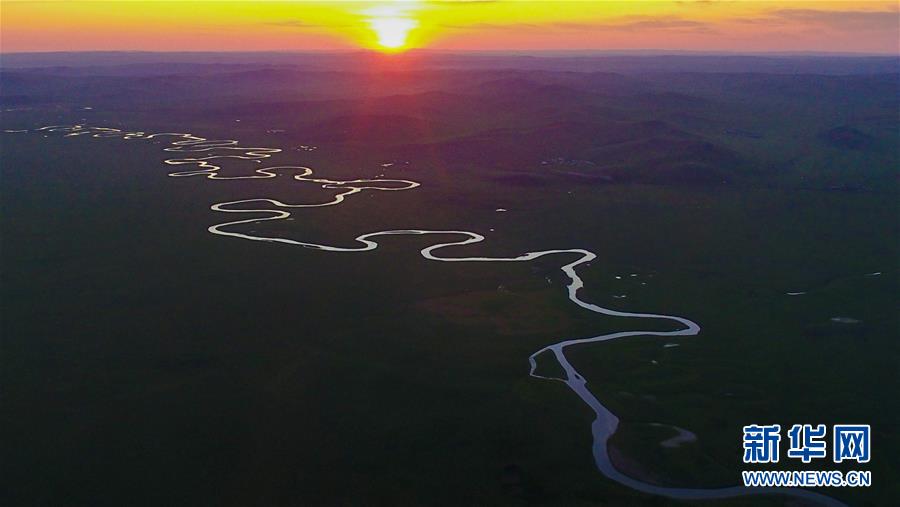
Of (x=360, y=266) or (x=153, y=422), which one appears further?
(x=360, y=266)

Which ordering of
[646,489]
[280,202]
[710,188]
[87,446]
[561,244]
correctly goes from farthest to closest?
[710,188], [280,202], [561,244], [87,446], [646,489]

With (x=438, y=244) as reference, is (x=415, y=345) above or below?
below

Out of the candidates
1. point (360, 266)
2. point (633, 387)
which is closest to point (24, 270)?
point (360, 266)

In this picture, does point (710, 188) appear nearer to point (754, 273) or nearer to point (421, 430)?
point (754, 273)

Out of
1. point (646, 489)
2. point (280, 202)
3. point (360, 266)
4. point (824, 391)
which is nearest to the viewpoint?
point (646, 489)

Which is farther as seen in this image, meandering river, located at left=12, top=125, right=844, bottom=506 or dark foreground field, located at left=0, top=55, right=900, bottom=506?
dark foreground field, located at left=0, top=55, right=900, bottom=506

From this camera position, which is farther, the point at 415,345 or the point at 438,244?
the point at 438,244

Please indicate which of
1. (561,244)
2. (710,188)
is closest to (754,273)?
(561,244)

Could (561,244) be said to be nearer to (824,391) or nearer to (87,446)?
(824,391)

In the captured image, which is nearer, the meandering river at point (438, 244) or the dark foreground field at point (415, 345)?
the meandering river at point (438, 244)
